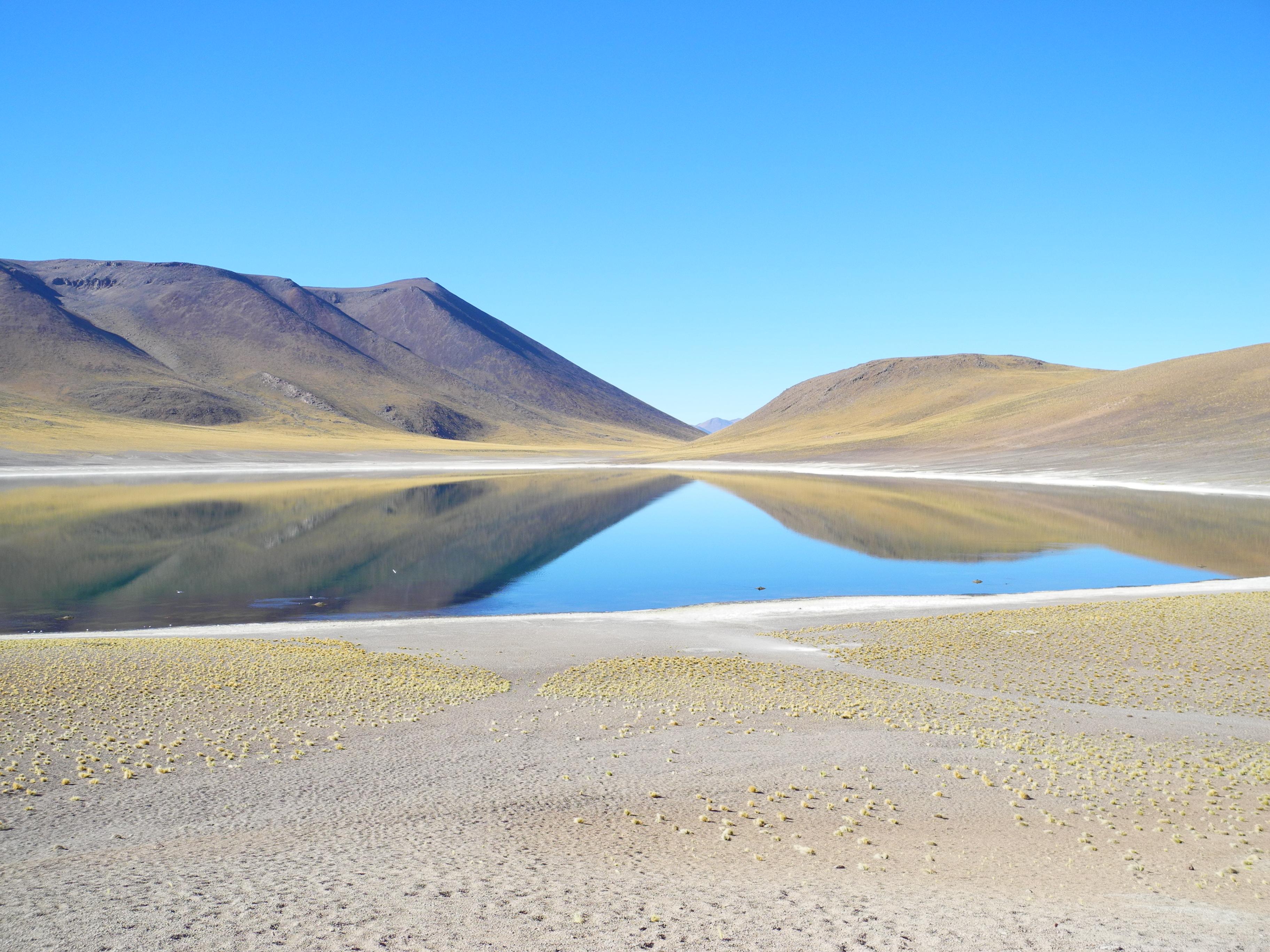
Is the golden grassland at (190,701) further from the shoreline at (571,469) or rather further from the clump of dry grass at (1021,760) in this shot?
the shoreline at (571,469)

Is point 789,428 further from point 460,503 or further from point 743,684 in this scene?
point 743,684

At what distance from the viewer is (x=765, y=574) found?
29.1 m

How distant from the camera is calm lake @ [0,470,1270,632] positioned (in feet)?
80.6

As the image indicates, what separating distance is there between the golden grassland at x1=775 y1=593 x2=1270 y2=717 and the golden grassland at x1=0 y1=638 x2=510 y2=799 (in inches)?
295

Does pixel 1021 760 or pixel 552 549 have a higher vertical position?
pixel 1021 760

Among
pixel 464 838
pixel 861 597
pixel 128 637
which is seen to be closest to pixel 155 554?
pixel 128 637

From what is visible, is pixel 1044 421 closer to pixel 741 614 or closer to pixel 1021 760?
pixel 741 614

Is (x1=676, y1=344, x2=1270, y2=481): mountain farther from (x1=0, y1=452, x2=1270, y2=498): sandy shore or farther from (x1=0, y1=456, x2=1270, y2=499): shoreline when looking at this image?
(x1=0, y1=456, x2=1270, y2=499): shoreline

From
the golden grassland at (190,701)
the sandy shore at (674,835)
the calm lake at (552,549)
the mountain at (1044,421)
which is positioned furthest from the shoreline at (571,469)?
the golden grassland at (190,701)

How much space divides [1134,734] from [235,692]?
12.0 metres

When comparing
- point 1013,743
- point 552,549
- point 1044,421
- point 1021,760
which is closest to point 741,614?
point 1013,743

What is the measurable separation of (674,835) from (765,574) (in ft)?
71.2

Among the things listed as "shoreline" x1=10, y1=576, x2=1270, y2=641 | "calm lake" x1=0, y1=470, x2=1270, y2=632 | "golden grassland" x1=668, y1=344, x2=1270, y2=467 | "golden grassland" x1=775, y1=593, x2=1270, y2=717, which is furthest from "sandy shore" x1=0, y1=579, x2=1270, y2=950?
"golden grassland" x1=668, y1=344, x2=1270, y2=467

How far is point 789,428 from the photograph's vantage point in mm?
159000
